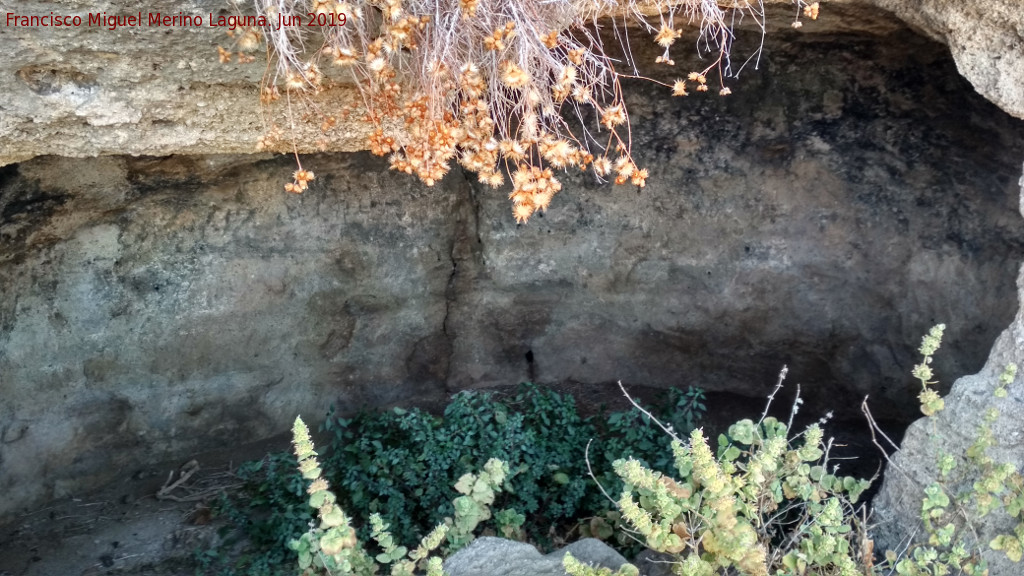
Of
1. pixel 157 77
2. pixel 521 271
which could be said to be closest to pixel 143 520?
pixel 521 271

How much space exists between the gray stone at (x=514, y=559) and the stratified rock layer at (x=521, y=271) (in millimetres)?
1652

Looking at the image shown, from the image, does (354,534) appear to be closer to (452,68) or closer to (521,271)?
(452,68)

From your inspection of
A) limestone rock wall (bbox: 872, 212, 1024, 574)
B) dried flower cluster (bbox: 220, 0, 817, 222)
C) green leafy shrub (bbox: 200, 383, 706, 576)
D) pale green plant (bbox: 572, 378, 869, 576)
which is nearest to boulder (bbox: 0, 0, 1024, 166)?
dried flower cluster (bbox: 220, 0, 817, 222)

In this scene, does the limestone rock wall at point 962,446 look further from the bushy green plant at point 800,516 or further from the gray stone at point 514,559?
the gray stone at point 514,559

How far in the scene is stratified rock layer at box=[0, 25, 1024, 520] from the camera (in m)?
3.12

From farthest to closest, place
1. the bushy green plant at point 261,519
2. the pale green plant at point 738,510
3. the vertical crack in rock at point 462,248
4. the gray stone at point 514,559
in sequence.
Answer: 1. the vertical crack in rock at point 462,248
2. the bushy green plant at point 261,519
3. the gray stone at point 514,559
4. the pale green plant at point 738,510

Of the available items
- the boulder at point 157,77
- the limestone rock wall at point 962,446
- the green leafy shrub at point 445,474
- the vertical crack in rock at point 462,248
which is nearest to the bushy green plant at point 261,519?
the green leafy shrub at point 445,474

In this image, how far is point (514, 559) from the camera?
7.21 feet

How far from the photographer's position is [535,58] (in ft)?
7.15

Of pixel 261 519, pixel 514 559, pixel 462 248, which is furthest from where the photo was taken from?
pixel 462 248

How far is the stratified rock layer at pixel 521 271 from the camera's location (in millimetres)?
3115

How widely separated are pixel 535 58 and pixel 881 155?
1.83 meters

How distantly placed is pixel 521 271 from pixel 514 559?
5.99ft

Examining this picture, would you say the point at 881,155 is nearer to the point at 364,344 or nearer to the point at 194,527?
the point at 364,344
